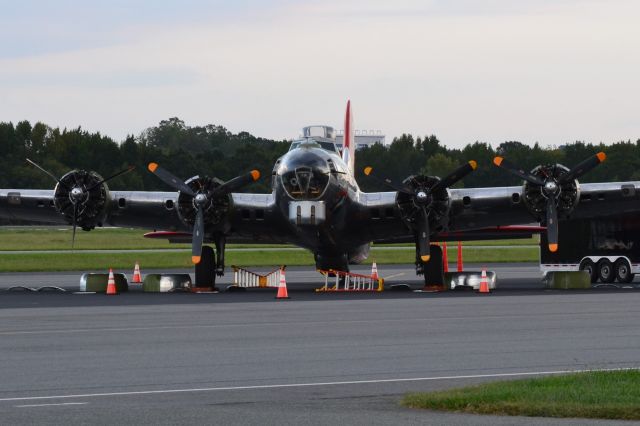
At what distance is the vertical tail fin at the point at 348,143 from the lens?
42125 millimetres

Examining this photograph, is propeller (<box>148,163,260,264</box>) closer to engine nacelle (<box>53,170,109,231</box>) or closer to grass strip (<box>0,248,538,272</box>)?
engine nacelle (<box>53,170,109,231</box>)

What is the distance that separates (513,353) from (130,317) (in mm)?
10753

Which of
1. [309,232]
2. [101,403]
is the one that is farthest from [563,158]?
[101,403]

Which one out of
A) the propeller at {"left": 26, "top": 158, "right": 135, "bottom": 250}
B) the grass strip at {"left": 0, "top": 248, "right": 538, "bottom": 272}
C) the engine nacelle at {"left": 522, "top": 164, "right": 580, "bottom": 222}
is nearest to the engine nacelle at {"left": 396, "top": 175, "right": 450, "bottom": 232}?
the engine nacelle at {"left": 522, "top": 164, "right": 580, "bottom": 222}

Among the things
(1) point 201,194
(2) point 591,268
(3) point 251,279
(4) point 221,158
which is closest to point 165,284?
(1) point 201,194

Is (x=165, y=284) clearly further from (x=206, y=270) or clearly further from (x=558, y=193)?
(x=558, y=193)

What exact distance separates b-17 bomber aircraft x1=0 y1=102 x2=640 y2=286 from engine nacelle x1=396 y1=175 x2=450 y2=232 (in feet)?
0.10

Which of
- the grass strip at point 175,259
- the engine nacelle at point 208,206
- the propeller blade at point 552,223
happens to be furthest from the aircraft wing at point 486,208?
the grass strip at point 175,259

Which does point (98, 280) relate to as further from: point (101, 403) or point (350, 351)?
point (101, 403)

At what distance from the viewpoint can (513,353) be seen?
18312 mm

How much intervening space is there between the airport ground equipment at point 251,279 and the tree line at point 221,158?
181 feet

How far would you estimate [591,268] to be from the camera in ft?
145

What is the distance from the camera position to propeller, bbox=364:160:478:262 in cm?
3681

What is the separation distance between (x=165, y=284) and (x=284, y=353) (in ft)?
66.0
